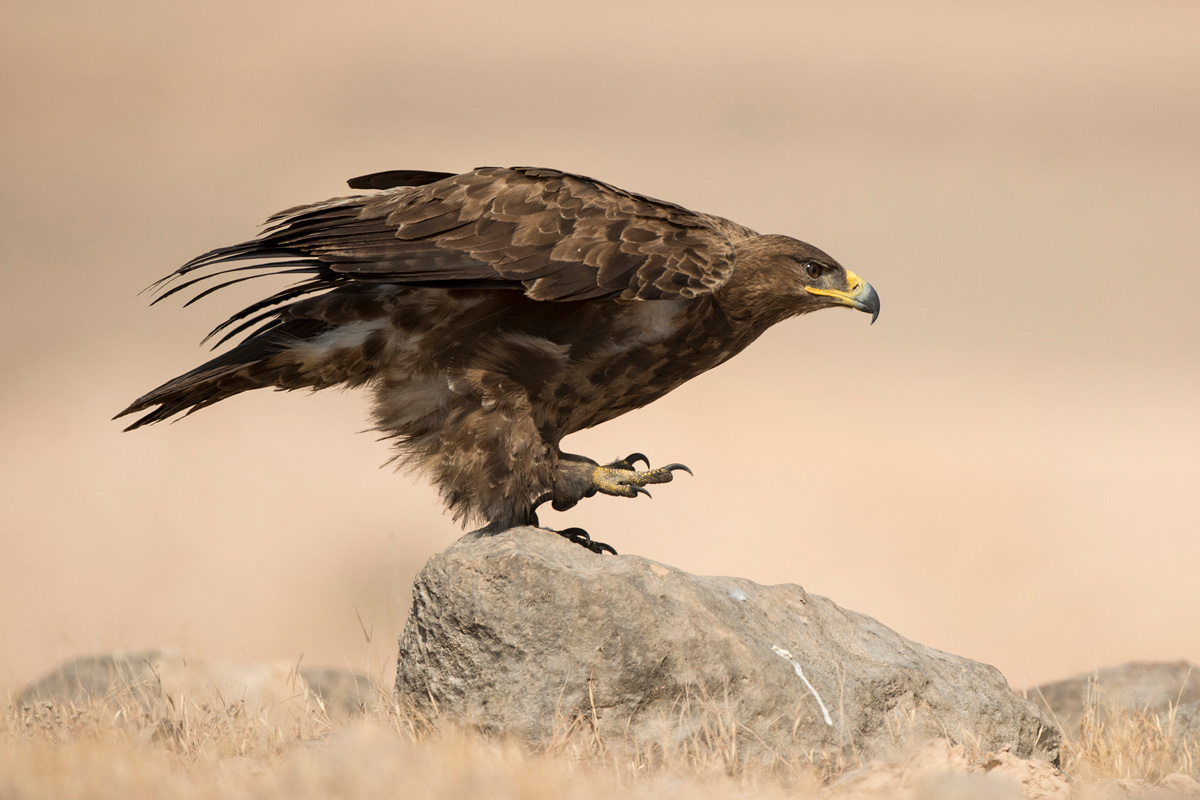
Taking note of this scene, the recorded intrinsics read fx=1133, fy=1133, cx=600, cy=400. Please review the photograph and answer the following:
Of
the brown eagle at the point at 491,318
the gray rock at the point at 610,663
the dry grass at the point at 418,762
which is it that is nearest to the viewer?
the dry grass at the point at 418,762

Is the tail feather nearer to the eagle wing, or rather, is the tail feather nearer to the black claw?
the eagle wing

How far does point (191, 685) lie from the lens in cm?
591

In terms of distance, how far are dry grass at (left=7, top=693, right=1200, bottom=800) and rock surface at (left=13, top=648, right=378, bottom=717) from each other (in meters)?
0.08

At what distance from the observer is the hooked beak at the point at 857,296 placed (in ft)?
18.8

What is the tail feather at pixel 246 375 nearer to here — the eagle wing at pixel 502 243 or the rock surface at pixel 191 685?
the eagle wing at pixel 502 243

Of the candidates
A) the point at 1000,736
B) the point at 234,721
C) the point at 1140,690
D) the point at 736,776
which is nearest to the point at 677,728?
the point at 736,776

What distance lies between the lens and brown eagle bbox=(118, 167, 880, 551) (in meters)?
5.05

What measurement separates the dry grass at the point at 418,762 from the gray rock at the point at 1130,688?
1517 mm

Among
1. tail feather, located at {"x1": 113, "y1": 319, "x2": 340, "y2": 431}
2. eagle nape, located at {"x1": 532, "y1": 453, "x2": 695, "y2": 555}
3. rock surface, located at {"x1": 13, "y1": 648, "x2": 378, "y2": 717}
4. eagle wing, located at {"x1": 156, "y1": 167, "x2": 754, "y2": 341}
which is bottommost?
rock surface, located at {"x1": 13, "y1": 648, "x2": 378, "y2": 717}

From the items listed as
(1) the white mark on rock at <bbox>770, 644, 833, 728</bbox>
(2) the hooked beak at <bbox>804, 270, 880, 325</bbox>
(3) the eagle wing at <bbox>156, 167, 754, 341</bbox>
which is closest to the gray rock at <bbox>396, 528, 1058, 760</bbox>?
(1) the white mark on rock at <bbox>770, 644, 833, 728</bbox>

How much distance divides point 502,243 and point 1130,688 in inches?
196

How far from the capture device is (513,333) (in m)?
5.22

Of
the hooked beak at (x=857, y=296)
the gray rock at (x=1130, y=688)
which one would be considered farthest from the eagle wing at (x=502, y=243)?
the gray rock at (x=1130, y=688)

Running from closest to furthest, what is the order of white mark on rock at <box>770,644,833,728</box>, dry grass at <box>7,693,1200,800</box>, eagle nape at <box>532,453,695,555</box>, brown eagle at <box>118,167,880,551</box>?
dry grass at <box>7,693,1200,800</box> < white mark on rock at <box>770,644,833,728</box> < brown eagle at <box>118,167,880,551</box> < eagle nape at <box>532,453,695,555</box>
